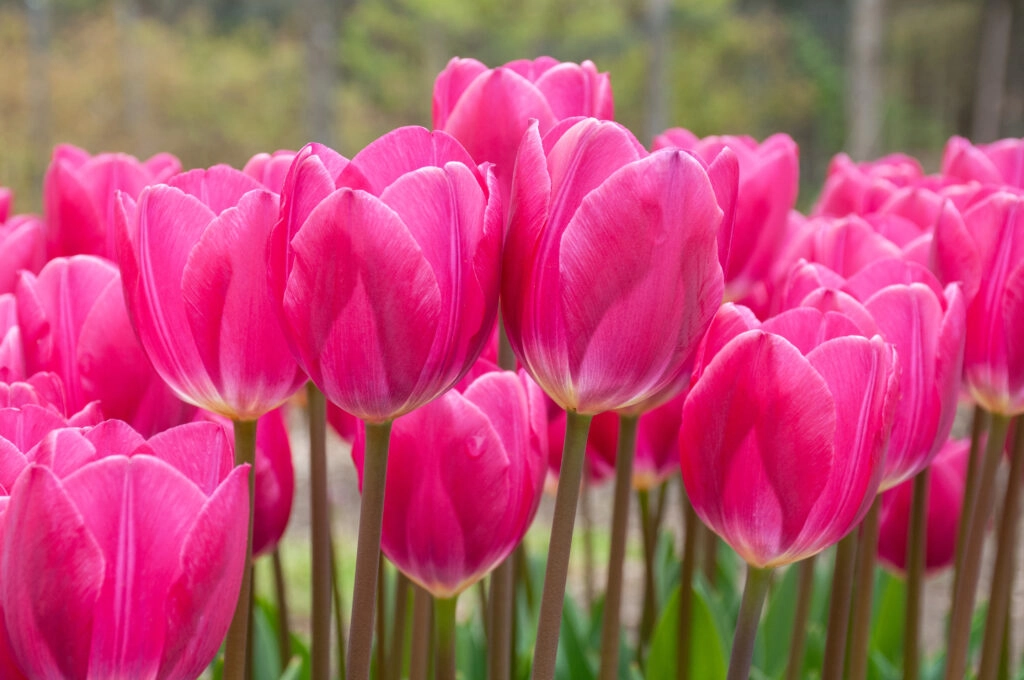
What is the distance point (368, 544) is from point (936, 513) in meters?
0.72

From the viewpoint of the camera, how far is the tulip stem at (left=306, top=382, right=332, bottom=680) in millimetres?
708

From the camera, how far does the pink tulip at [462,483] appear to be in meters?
0.61

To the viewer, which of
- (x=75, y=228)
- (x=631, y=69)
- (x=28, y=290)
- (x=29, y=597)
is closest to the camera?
(x=29, y=597)

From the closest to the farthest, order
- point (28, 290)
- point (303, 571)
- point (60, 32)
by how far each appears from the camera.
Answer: point (28, 290) → point (303, 571) → point (60, 32)

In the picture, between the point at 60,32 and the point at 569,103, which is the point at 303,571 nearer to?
the point at 569,103

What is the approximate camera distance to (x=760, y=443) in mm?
544

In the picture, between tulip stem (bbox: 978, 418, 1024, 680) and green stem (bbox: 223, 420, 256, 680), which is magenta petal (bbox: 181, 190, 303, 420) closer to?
green stem (bbox: 223, 420, 256, 680)

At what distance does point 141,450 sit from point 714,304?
0.84 ft

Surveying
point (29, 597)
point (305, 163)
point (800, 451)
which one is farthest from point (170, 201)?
point (800, 451)

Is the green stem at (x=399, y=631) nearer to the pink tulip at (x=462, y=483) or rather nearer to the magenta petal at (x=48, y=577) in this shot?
the pink tulip at (x=462, y=483)

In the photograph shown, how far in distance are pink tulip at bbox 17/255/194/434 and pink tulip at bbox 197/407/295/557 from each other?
0.06m

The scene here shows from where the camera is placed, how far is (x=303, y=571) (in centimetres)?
390

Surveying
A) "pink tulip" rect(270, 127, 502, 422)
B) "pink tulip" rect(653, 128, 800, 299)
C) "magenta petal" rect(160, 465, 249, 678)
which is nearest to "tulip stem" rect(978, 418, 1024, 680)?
"pink tulip" rect(653, 128, 800, 299)

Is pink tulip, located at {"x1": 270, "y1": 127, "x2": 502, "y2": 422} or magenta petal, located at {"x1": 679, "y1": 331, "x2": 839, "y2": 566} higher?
pink tulip, located at {"x1": 270, "y1": 127, "x2": 502, "y2": 422}
